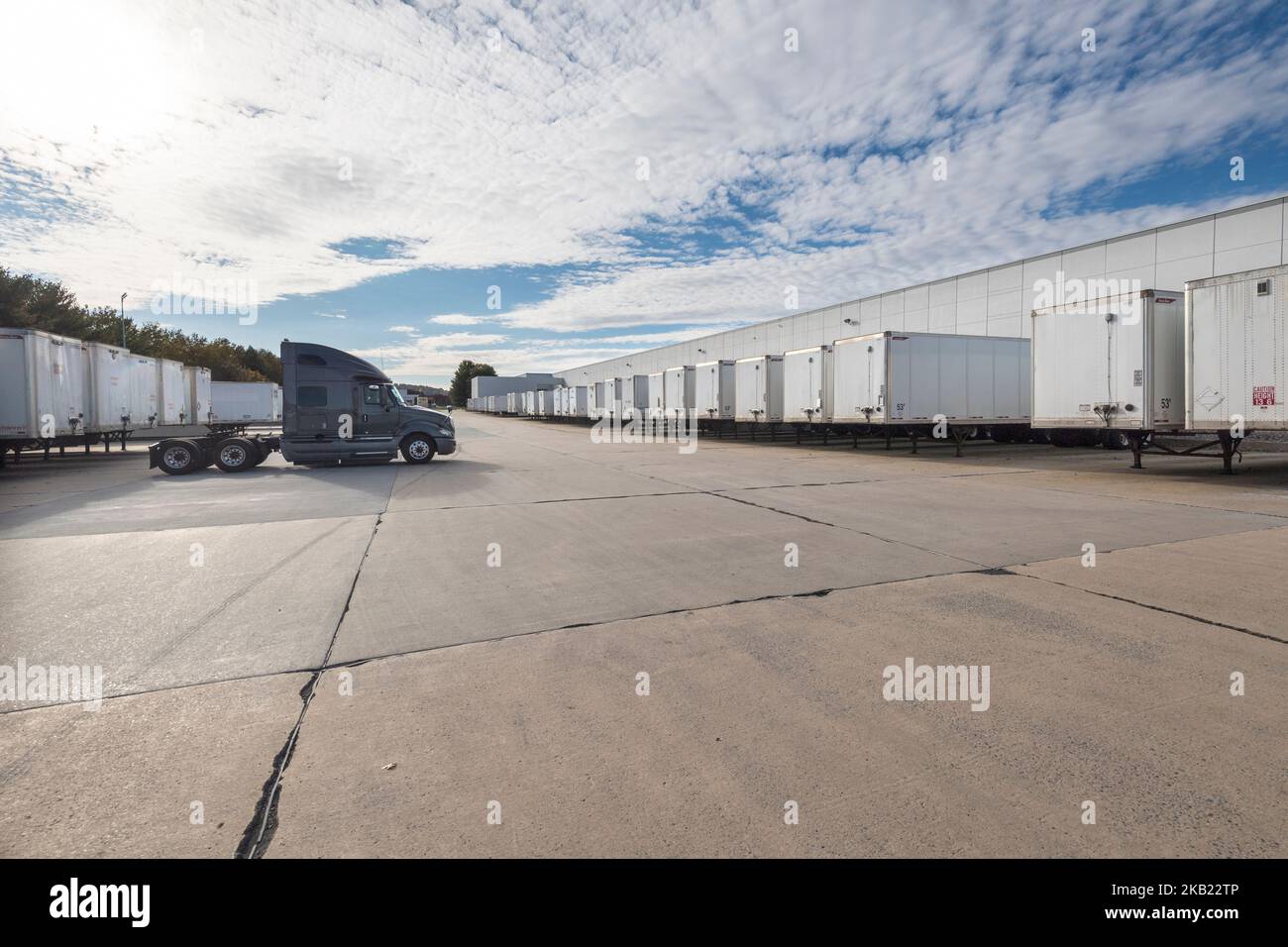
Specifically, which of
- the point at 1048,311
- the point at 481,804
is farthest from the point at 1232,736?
the point at 1048,311

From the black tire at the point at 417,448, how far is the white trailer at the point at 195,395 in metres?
15.7

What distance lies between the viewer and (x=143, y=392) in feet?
80.7

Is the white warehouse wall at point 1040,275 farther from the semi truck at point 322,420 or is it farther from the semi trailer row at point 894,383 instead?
the semi truck at point 322,420

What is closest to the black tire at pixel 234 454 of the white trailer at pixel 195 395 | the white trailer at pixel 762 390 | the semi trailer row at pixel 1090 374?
the white trailer at pixel 195 395

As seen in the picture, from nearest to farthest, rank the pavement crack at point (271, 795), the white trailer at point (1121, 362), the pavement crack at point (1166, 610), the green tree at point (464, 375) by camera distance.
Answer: the pavement crack at point (271, 795) < the pavement crack at point (1166, 610) < the white trailer at point (1121, 362) < the green tree at point (464, 375)

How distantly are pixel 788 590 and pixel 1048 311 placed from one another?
14.5 m

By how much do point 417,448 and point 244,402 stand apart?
1152 inches

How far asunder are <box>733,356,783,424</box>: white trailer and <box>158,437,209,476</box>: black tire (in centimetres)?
2018

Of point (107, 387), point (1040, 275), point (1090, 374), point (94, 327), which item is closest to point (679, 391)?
point (1040, 275)

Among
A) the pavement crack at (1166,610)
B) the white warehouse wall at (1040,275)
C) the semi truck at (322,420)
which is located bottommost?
the pavement crack at (1166,610)

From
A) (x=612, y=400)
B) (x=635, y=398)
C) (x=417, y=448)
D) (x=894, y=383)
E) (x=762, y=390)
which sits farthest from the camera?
(x=612, y=400)

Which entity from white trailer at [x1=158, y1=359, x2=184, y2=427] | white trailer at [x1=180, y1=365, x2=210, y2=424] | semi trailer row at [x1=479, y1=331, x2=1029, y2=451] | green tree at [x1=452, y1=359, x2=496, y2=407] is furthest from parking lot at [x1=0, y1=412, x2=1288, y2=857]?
green tree at [x1=452, y1=359, x2=496, y2=407]

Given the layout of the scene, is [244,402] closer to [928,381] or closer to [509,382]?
[928,381]

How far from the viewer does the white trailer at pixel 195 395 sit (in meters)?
29.6
